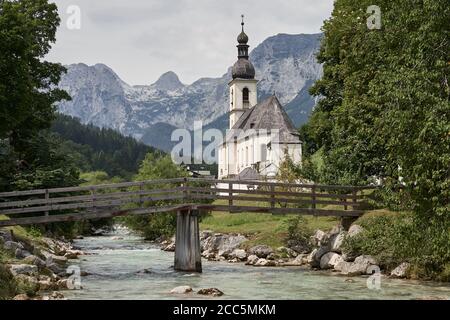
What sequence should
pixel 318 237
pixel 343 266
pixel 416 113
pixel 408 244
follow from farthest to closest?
pixel 318 237 < pixel 343 266 < pixel 408 244 < pixel 416 113

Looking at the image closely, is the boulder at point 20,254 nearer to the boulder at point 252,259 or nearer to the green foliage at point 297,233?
the boulder at point 252,259

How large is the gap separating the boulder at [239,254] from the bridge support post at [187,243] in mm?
6982

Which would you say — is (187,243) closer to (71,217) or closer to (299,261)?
(71,217)

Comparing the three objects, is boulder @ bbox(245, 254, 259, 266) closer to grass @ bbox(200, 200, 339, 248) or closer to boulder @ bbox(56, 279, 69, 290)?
Answer: grass @ bbox(200, 200, 339, 248)

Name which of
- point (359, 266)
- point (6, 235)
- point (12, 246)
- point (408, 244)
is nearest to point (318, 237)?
point (359, 266)

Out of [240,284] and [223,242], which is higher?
[240,284]

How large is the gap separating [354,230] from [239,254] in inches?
361

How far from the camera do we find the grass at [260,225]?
3816 centimetres

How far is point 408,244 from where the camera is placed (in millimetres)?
22484

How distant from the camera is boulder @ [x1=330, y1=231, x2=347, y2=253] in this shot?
29422 mm

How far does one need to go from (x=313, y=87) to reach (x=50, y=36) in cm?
1848

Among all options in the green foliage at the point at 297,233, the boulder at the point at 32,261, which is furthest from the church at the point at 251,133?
the boulder at the point at 32,261
